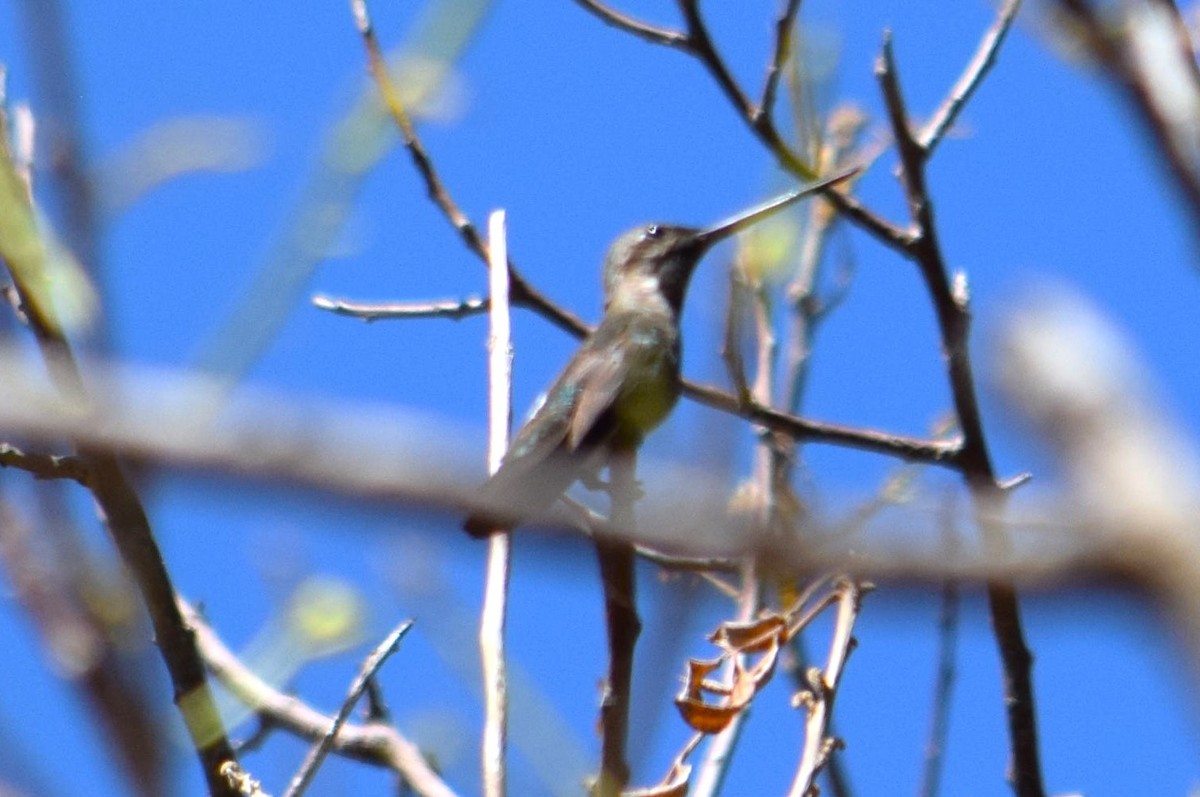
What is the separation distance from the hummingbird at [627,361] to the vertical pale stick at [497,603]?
12 centimetres

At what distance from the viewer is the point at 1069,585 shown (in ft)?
2.41

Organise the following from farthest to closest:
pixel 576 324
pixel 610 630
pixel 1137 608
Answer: pixel 576 324 → pixel 610 630 → pixel 1137 608

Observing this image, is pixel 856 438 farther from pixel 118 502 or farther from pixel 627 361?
pixel 118 502

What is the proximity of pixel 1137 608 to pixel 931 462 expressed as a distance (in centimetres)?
347

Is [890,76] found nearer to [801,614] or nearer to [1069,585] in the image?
[801,614]

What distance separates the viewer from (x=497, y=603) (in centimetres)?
254

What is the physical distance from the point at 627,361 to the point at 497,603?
2715 millimetres

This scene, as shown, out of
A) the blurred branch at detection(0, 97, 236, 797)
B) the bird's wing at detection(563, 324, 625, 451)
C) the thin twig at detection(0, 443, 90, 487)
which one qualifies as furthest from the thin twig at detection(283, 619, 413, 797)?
the bird's wing at detection(563, 324, 625, 451)

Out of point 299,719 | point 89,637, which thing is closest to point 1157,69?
point 89,637

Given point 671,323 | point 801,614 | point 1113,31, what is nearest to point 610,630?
point 801,614

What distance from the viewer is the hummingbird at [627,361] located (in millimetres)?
3881

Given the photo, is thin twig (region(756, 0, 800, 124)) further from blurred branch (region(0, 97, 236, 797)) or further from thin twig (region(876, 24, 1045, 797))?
blurred branch (region(0, 97, 236, 797))

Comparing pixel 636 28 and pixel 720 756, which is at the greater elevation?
pixel 636 28

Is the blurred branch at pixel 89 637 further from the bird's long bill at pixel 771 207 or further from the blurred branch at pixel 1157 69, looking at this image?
the bird's long bill at pixel 771 207
